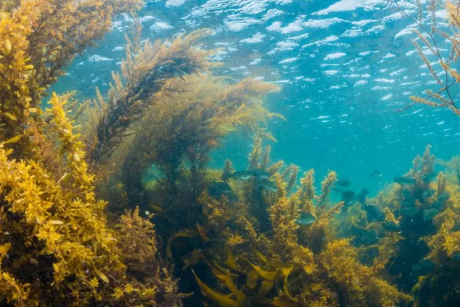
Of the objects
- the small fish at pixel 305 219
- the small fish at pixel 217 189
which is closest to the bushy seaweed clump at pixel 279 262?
the small fish at pixel 305 219

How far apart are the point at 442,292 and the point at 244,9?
35.8ft

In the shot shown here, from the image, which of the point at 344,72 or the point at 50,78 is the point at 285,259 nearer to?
the point at 50,78

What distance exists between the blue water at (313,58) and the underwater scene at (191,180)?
10 centimetres

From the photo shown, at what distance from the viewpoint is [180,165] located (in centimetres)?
697

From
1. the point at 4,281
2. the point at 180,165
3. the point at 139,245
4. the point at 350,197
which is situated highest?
the point at 4,281

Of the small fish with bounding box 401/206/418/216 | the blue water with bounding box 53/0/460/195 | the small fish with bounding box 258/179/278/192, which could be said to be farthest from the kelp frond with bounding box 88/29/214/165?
the small fish with bounding box 401/206/418/216

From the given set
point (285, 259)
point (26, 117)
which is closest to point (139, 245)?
point (26, 117)

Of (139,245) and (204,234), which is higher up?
(139,245)

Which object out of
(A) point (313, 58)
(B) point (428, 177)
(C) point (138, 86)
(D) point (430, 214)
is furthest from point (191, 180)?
(A) point (313, 58)

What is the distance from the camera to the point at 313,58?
1512 cm

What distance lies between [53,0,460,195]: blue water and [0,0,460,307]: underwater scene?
0.33 ft

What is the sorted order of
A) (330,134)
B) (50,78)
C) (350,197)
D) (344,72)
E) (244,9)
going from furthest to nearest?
(330,134) → (344,72) → (244,9) → (350,197) → (50,78)

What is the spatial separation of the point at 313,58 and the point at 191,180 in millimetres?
11868

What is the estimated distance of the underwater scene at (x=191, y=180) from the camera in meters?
2.46
